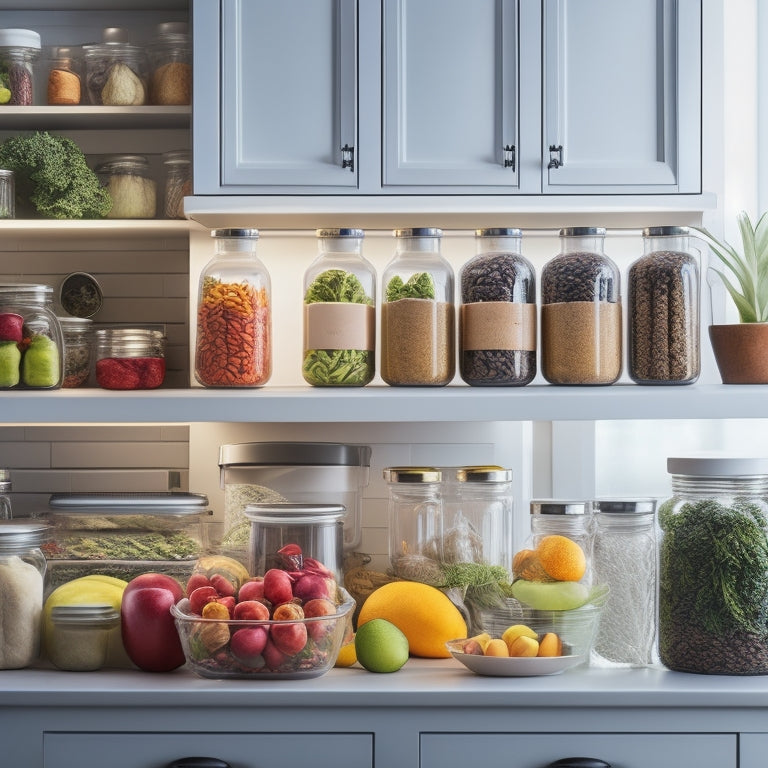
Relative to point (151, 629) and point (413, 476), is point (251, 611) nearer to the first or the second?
point (151, 629)

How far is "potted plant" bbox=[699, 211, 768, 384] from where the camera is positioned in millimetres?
2186

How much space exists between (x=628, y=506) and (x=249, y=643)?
77 cm

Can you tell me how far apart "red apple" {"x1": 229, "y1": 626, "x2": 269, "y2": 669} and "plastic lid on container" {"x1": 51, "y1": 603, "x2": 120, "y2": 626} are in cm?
28

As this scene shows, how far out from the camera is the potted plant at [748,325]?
219 cm

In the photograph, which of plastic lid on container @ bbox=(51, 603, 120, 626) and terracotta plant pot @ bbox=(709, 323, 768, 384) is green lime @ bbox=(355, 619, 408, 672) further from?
terracotta plant pot @ bbox=(709, 323, 768, 384)

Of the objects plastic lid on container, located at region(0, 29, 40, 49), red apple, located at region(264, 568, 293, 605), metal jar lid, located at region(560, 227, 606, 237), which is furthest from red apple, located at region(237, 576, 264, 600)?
plastic lid on container, located at region(0, 29, 40, 49)

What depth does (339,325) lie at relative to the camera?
2152mm

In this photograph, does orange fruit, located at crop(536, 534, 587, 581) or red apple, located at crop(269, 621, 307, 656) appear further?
orange fruit, located at crop(536, 534, 587, 581)

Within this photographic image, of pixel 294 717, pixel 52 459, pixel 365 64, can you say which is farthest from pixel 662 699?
pixel 52 459

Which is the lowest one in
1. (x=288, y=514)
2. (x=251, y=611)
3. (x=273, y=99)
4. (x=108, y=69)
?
(x=251, y=611)

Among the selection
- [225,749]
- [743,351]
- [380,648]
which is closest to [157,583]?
[225,749]

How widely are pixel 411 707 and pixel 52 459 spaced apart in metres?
1.28

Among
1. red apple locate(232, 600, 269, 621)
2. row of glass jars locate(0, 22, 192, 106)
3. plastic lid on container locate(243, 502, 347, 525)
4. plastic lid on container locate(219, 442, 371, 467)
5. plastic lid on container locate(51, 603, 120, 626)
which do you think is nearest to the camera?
red apple locate(232, 600, 269, 621)

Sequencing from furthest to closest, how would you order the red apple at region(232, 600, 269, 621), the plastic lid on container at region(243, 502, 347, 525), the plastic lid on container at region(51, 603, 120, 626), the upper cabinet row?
the upper cabinet row < the plastic lid on container at region(243, 502, 347, 525) < the plastic lid on container at region(51, 603, 120, 626) < the red apple at region(232, 600, 269, 621)
